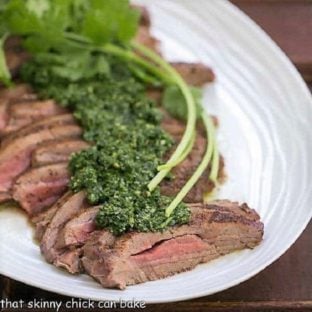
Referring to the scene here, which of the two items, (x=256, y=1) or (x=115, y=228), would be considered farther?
(x=256, y=1)

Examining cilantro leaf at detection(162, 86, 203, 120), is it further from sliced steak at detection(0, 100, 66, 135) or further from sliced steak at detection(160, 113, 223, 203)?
sliced steak at detection(0, 100, 66, 135)

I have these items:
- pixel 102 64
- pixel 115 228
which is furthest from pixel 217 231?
pixel 102 64

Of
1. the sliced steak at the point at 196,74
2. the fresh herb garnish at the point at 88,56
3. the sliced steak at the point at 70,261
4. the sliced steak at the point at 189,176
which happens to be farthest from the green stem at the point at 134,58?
the sliced steak at the point at 70,261

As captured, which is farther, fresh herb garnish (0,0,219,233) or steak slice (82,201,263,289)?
fresh herb garnish (0,0,219,233)

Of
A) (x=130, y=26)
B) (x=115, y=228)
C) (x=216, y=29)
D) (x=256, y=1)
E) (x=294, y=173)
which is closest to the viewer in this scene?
(x=115, y=228)

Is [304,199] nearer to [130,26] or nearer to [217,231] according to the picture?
[217,231]

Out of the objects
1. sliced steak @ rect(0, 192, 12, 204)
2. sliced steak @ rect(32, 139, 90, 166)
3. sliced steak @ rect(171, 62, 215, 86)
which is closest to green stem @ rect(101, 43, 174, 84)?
sliced steak @ rect(171, 62, 215, 86)
